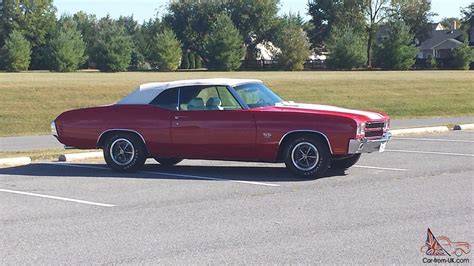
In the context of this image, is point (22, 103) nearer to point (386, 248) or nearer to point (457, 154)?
point (457, 154)

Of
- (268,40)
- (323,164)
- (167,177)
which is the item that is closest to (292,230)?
(323,164)

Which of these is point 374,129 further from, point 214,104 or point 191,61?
point 191,61

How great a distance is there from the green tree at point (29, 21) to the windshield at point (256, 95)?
8423 cm

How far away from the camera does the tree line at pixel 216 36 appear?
3063 inches

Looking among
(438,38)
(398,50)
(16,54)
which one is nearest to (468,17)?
(438,38)

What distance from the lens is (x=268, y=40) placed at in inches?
4146

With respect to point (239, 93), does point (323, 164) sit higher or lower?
lower

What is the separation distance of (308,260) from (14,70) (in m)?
74.9

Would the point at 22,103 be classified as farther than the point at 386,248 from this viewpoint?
Yes

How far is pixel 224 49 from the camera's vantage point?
3319 inches

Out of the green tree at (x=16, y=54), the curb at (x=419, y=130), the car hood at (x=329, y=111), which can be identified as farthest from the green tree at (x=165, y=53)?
the car hood at (x=329, y=111)

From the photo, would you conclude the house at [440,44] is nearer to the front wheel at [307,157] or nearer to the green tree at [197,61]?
the green tree at [197,61]

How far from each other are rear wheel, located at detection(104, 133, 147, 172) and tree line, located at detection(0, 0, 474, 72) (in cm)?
6401

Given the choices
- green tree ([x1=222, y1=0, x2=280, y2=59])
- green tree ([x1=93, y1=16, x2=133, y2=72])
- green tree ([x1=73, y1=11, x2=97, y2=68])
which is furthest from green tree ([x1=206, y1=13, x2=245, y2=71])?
green tree ([x1=222, y1=0, x2=280, y2=59])
